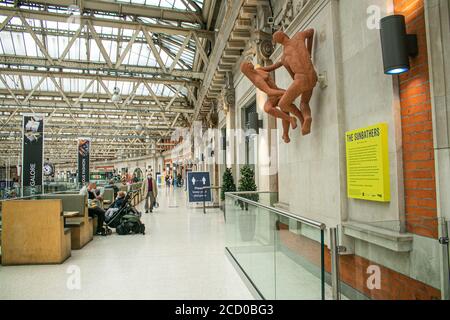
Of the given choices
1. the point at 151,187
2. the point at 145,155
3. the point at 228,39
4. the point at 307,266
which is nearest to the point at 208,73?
the point at 228,39

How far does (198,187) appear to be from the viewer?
40.4 feet

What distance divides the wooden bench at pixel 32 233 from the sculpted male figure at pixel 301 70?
4.31m

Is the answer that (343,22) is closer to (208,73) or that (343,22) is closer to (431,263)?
(431,263)

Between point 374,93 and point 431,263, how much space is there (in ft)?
5.30

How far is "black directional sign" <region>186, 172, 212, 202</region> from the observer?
12.2m

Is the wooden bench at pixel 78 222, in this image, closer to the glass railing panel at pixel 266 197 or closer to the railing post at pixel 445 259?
the glass railing panel at pixel 266 197

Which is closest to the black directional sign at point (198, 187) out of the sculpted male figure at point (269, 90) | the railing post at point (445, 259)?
the sculpted male figure at point (269, 90)

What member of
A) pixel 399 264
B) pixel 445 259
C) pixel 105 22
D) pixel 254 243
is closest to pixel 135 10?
pixel 105 22

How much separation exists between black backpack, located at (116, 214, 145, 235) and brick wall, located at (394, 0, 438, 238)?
6.56 m

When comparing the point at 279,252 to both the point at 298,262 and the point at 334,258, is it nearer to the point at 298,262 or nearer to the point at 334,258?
the point at 298,262

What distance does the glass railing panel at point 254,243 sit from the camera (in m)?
3.35

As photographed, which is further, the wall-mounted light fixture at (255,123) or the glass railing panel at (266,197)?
the wall-mounted light fixture at (255,123)
